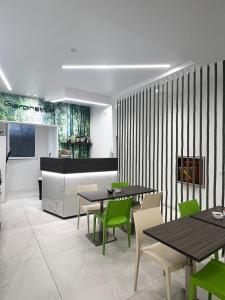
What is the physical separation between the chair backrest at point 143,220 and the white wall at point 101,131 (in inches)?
156

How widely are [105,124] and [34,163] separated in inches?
112

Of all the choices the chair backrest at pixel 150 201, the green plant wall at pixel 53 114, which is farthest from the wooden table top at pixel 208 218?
the green plant wall at pixel 53 114

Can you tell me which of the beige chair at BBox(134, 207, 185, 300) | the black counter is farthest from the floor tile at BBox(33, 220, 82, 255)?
Result: the beige chair at BBox(134, 207, 185, 300)

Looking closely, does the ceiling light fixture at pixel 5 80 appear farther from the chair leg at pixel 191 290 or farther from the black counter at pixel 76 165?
the chair leg at pixel 191 290

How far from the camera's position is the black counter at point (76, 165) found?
432cm

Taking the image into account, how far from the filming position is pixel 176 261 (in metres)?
1.92

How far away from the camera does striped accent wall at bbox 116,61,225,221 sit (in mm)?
4203

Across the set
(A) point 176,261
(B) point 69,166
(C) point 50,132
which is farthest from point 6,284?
(C) point 50,132

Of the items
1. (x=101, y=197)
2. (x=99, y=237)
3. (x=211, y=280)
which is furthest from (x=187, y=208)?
(x=99, y=237)

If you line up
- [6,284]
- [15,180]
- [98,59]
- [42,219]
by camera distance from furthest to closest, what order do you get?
1. [15,180]
2. [42,219]
3. [98,59]
4. [6,284]

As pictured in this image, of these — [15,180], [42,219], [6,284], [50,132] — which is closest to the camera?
[6,284]

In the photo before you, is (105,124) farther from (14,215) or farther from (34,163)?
(14,215)

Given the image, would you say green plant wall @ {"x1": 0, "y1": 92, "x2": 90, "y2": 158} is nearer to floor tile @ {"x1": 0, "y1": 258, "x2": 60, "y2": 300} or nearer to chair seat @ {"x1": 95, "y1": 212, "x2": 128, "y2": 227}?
chair seat @ {"x1": 95, "y1": 212, "x2": 128, "y2": 227}

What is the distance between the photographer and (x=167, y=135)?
4.49 m
